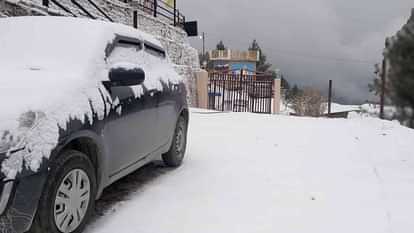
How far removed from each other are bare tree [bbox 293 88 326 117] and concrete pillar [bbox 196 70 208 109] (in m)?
6.93

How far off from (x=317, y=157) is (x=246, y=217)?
257cm

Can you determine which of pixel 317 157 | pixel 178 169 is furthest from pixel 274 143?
pixel 178 169

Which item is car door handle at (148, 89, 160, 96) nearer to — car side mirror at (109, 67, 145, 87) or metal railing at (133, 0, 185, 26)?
car side mirror at (109, 67, 145, 87)

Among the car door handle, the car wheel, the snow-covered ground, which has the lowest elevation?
the snow-covered ground

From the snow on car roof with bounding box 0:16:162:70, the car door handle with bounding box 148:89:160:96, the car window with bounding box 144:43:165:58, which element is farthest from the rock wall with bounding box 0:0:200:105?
the car door handle with bounding box 148:89:160:96

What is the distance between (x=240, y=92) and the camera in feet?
50.9

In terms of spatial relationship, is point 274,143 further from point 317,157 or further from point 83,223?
point 83,223

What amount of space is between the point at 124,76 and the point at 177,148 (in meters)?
1.93

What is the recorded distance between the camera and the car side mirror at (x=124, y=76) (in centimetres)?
302

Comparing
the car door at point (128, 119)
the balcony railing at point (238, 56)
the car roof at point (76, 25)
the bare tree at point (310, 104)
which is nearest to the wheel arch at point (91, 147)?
the car door at point (128, 119)

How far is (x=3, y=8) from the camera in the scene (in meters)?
6.07

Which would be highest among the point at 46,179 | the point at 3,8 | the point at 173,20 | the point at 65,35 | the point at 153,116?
the point at 173,20

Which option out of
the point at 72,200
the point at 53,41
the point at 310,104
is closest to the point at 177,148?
the point at 53,41

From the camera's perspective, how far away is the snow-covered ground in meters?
3.11
